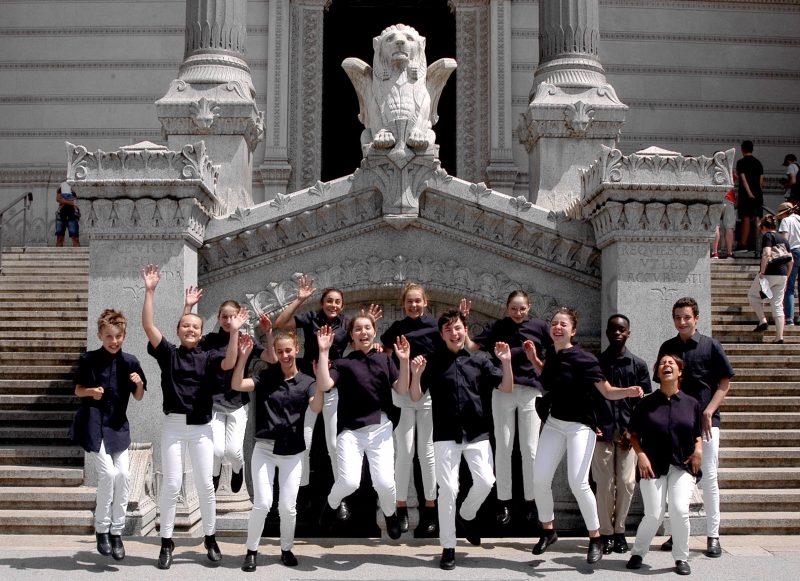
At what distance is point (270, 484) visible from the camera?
8.12 m

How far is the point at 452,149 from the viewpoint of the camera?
72.8ft

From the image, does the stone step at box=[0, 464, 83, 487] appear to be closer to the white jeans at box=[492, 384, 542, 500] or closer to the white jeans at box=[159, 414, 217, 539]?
the white jeans at box=[159, 414, 217, 539]

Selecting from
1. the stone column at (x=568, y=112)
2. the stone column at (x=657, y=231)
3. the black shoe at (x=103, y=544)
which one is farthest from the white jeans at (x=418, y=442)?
the stone column at (x=568, y=112)

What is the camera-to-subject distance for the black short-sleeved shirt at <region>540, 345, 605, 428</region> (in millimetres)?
8266

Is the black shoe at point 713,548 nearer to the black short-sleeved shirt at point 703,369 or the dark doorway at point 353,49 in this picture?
the black short-sleeved shirt at point 703,369

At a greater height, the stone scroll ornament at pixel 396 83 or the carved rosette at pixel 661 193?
the stone scroll ornament at pixel 396 83

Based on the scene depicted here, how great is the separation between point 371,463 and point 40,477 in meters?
3.89

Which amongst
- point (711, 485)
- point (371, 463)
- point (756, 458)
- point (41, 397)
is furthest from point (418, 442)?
point (41, 397)

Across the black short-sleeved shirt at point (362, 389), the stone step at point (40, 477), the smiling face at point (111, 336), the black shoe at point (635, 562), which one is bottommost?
the black shoe at point (635, 562)

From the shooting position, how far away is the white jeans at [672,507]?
804cm

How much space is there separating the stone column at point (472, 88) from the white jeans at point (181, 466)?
13.7m

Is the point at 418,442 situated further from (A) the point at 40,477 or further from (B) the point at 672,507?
(A) the point at 40,477

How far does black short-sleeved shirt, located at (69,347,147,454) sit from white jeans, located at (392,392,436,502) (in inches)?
92.8

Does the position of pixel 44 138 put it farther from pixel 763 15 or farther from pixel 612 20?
pixel 763 15
